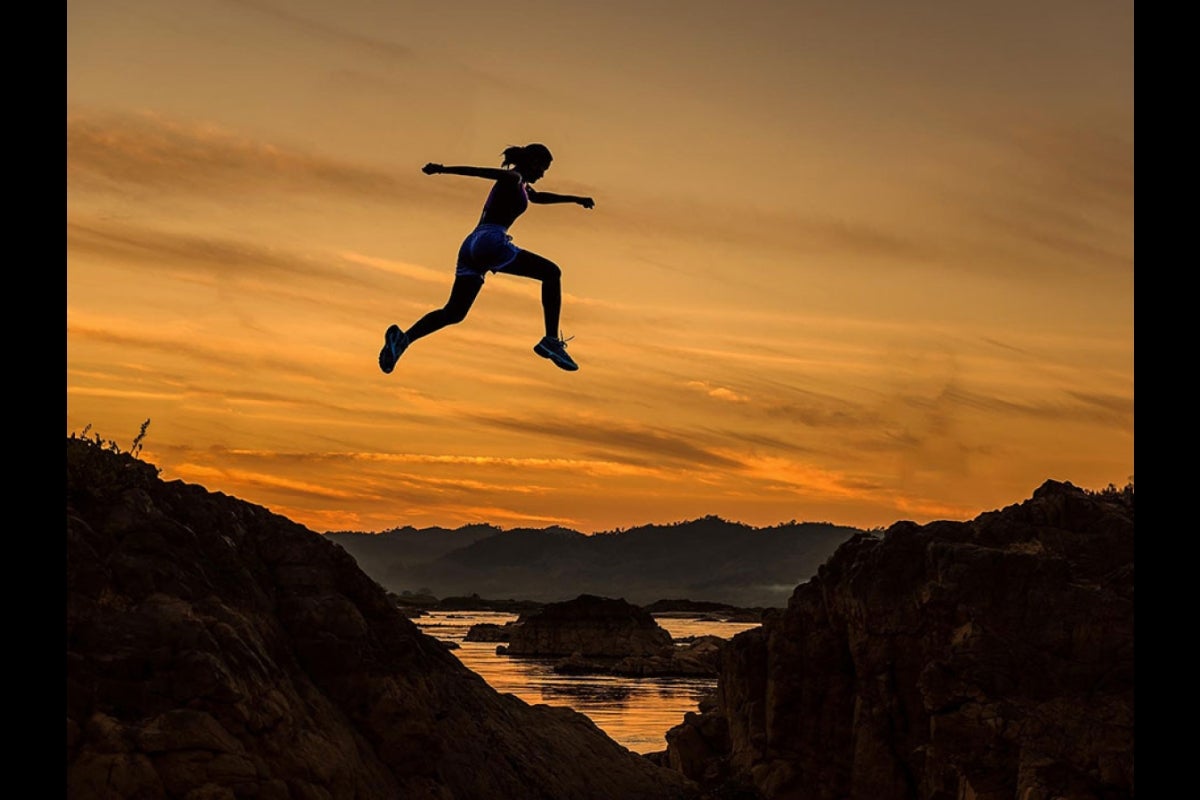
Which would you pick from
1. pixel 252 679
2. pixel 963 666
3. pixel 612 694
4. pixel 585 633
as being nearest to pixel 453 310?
pixel 252 679

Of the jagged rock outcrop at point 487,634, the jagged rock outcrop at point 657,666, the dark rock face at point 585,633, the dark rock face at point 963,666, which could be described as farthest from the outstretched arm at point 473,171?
the jagged rock outcrop at point 487,634

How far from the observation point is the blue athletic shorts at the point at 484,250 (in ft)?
61.2

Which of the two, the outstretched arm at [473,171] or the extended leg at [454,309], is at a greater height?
the outstretched arm at [473,171]

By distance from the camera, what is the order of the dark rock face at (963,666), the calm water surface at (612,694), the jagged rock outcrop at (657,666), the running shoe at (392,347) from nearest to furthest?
the running shoe at (392,347)
the dark rock face at (963,666)
the calm water surface at (612,694)
the jagged rock outcrop at (657,666)

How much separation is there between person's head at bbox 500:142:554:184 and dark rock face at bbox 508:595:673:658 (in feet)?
399

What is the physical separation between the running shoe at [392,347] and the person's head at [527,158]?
260 cm

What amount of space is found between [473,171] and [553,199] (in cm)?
171

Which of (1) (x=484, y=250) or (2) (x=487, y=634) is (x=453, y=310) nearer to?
(1) (x=484, y=250)

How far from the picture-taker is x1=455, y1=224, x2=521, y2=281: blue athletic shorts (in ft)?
61.2

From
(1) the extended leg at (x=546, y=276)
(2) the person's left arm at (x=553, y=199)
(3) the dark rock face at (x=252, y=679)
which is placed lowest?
(3) the dark rock face at (x=252, y=679)

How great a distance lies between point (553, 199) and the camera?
1927cm

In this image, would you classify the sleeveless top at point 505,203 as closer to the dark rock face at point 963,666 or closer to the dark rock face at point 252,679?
the dark rock face at point 252,679

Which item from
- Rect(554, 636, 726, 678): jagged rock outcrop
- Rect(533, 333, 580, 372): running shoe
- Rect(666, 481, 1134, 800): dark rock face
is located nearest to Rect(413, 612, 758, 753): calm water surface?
Rect(554, 636, 726, 678): jagged rock outcrop

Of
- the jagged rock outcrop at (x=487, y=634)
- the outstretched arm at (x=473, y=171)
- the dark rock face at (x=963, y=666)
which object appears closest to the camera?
the outstretched arm at (x=473, y=171)
